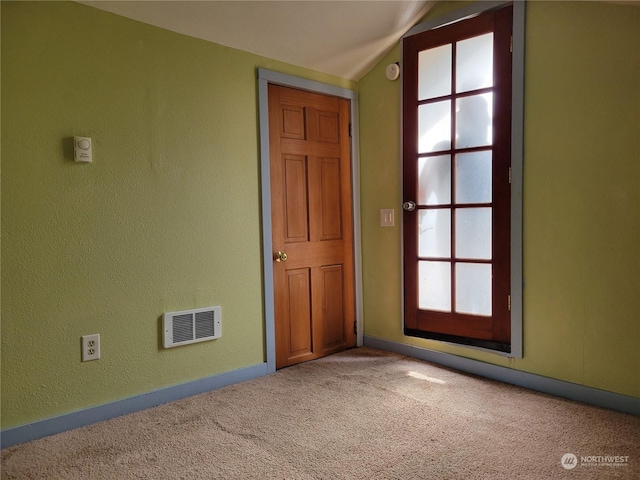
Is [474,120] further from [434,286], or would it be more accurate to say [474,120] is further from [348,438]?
[348,438]

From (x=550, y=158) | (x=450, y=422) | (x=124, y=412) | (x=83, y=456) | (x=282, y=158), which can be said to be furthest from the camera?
(x=282, y=158)

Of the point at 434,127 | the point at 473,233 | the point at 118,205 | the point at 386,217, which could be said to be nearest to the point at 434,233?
the point at 473,233

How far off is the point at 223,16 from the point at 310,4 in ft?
1.68

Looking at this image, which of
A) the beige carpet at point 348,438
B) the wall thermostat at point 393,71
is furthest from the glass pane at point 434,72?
the beige carpet at point 348,438

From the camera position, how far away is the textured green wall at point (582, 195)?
241 cm

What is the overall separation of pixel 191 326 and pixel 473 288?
1.80m

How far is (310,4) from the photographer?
2707 millimetres

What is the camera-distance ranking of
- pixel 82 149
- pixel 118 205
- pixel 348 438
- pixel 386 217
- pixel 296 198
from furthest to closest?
pixel 386 217 → pixel 296 198 → pixel 118 205 → pixel 82 149 → pixel 348 438

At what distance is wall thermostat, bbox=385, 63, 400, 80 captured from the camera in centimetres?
336

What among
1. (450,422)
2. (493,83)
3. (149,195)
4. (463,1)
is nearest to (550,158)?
(493,83)

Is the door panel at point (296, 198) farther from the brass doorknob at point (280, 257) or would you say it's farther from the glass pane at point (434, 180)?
the glass pane at point (434, 180)

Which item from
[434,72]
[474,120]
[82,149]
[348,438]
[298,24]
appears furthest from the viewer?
[434,72]

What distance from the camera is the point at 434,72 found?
3.15 metres

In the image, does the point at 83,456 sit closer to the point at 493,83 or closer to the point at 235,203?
the point at 235,203
